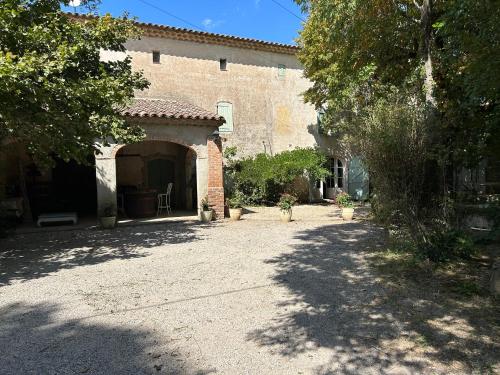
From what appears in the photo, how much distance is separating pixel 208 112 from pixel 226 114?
4.57 meters

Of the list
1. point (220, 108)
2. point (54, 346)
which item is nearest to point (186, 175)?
point (220, 108)

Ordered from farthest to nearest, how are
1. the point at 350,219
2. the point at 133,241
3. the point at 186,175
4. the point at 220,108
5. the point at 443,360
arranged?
the point at 220,108 → the point at 186,175 → the point at 350,219 → the point at 133,241 → the point at 443,360

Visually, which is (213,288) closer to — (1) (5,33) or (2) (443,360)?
(2) (443,360)

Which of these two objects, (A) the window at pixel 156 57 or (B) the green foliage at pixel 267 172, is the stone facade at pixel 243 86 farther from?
(B) the green foliage at pixel 267 172

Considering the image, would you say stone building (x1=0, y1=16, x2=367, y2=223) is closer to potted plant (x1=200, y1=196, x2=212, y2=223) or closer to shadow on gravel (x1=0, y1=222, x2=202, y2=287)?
potted plant (x1=200, y1=196, x2=212, y2=223)

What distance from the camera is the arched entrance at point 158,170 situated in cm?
1449

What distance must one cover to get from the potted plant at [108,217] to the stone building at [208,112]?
72.4 inches

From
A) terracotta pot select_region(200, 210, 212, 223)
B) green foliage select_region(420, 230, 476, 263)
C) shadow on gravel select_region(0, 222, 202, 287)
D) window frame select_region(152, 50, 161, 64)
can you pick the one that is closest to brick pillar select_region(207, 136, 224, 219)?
terracotta pot select_region(200, 210, 212, 223)

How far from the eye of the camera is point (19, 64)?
4816 mm

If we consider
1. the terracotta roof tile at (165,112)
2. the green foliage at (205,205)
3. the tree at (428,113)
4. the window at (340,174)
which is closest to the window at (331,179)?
the window at (340,174)

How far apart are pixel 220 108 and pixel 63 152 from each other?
10.4 m

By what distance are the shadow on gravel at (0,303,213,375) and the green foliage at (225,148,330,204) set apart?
12289 millimetres

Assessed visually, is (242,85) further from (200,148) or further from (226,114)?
(200,148)

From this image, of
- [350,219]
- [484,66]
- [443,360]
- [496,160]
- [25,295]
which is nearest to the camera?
[443,360]
